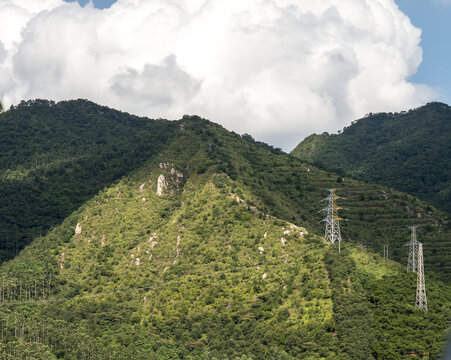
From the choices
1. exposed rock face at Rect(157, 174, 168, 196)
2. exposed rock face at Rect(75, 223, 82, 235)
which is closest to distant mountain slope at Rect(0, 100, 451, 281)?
exposed rock face at Rect(157, 174, 168, 196)

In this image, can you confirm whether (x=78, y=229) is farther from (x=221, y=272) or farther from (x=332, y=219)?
(x=332, y=219)

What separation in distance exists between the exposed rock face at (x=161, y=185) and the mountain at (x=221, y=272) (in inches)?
11.0

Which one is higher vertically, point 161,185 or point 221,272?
point 161,185

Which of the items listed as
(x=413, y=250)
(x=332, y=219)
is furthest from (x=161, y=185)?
(x=413, y=250)

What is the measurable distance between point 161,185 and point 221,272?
40747mm

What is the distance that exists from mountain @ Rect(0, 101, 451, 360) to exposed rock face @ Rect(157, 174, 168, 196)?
280 mm

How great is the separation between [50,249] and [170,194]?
31.3m

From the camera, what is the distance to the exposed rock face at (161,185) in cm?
15262

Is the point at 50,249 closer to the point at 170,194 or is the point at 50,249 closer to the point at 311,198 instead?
the point at 170,194

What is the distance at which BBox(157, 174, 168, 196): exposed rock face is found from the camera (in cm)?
15262

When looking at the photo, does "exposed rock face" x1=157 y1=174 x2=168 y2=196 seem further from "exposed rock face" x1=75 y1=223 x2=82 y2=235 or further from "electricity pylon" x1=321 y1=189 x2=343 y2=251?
"electricity pylon" x1=321 y1=189 x2=343 y2=251

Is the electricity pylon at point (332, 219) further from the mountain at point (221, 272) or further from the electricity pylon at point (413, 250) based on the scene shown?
the electricity pylon at point (413, 250)

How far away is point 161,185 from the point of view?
153m

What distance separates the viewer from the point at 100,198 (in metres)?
155
